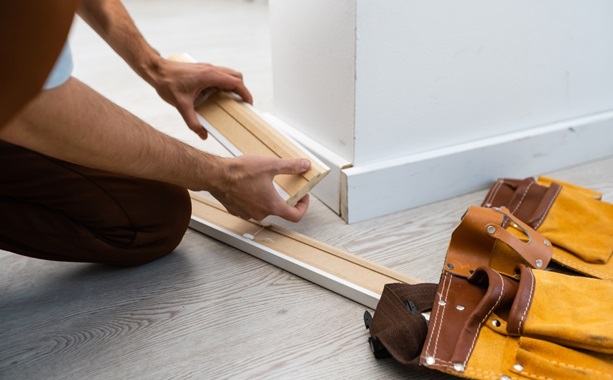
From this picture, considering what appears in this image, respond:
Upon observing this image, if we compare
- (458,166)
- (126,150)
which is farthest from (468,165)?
(126,150)

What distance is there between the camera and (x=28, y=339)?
1.08 m

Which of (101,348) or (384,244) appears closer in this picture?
(101,348)

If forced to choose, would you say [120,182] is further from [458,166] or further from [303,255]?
[458,166]

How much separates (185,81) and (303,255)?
20.9 inches

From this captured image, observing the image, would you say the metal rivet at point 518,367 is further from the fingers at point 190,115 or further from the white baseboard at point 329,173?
the fingers at point 190,115

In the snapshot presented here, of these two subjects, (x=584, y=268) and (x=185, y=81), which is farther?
(x=185, y=81)

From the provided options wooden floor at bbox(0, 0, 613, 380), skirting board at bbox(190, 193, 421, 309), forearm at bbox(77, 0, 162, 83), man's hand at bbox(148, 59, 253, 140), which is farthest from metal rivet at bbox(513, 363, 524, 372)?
forearm at bbox(77, 0, 162, 83)

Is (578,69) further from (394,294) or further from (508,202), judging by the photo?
(394,294)

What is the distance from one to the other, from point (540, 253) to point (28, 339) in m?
1.03

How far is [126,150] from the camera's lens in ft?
2.94

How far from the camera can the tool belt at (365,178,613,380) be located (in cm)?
90

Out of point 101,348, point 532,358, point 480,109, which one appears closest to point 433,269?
point 532,358

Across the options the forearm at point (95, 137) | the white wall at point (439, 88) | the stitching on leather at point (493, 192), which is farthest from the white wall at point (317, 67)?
the forearm at point (95, 137)

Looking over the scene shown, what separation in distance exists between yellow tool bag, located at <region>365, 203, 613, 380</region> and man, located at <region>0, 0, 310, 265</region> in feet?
1.21
